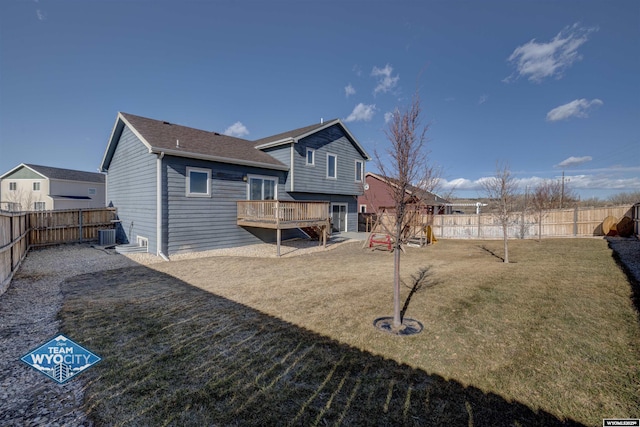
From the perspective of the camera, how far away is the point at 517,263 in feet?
32.3

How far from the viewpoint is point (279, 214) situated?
36.9ft

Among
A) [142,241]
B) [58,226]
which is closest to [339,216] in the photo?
[142,241]

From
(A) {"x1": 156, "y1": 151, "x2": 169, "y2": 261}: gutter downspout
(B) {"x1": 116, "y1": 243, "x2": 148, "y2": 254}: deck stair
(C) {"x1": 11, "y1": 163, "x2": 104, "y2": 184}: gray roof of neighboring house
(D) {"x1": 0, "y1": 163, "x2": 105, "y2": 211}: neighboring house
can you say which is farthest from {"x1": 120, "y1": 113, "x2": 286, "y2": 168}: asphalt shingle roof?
(C) {"x1": 11, "y1": 163, "x2": 104, "y2": 184}: gray roof of neighboring house

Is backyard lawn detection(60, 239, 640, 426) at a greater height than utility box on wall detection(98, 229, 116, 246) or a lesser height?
lesser

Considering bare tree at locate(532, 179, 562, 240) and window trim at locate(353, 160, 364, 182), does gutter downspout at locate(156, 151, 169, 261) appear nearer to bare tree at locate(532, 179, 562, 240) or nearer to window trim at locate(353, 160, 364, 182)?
window trim at locate(353, 160, 364, 182)

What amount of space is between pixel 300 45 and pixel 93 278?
16.2 metres

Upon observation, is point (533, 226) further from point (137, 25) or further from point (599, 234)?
point (137, 25)

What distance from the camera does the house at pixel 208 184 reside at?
1107cm

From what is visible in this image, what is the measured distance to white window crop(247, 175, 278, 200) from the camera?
13.8 metres

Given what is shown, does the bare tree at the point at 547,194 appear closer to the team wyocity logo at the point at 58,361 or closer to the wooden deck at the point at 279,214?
the wooden deck at the point at 279,214

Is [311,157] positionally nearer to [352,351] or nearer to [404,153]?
Answer: [404,153]

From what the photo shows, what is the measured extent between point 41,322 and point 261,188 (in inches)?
403

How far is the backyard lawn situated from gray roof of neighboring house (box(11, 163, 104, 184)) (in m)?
29.3

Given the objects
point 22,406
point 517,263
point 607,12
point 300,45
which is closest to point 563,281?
point 517,263
